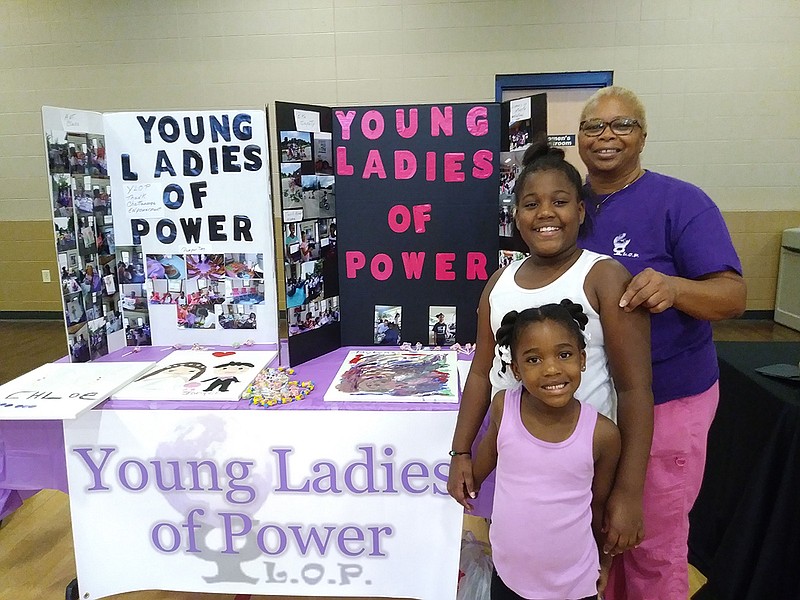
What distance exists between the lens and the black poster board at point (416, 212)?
5.84ft

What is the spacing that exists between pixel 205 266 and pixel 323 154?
55cm

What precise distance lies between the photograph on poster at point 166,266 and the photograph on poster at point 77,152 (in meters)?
0.33

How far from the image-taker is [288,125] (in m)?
1.62

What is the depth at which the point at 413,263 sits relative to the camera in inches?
72.9

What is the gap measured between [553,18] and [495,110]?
143 inches

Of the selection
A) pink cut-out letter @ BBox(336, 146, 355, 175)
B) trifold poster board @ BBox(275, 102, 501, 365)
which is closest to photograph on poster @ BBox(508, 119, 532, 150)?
trifold poster board @ BBox(275, 102, 501, 365)

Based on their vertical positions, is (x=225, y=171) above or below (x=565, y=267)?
above

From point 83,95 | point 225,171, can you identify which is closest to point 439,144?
point 225,171

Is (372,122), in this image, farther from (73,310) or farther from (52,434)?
(52,434)

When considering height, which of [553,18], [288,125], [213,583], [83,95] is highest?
[553,18]

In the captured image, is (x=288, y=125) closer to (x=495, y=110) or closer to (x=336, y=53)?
(x=495, y=110)

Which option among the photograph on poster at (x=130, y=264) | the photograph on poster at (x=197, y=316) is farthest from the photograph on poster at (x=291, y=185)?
the photograph on poster at (x=130, y=264)

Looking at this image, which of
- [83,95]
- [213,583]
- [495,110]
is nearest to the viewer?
[213,583]

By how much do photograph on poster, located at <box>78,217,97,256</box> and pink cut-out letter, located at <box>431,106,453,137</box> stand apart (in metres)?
1.12
